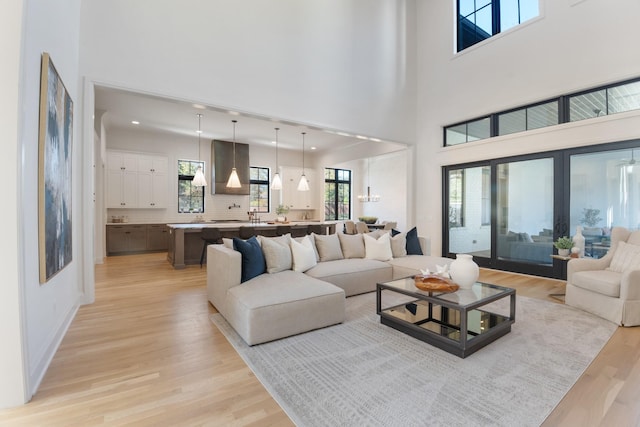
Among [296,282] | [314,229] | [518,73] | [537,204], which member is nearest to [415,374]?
[296,282]

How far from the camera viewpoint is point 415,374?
6.83 feet

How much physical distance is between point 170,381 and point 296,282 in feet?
4.57

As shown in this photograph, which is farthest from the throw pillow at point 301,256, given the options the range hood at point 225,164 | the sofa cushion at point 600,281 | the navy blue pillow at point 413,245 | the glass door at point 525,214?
the range hood at point 225,164

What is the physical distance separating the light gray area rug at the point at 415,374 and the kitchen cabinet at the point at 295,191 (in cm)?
691

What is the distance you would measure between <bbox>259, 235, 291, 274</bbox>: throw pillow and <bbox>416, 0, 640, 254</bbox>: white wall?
438cm

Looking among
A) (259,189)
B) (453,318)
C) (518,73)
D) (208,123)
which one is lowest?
(453,318)

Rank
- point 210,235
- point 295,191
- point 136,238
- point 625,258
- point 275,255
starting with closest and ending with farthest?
point 625,258 → point 275,255 → point 210,235 → point 136,238 → point 295,191

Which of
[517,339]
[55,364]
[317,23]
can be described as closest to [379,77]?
[317,23]

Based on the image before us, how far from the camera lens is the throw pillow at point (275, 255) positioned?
11.5 ft

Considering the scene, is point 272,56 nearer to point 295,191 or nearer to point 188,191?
point 188,191

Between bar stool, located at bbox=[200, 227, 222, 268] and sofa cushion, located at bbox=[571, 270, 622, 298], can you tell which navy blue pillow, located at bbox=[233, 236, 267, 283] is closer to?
bar stool, located at bbox=[200, 227, 222, 268]

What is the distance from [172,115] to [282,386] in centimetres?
605

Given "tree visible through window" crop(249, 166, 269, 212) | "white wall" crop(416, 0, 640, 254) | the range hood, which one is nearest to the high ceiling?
the range hood

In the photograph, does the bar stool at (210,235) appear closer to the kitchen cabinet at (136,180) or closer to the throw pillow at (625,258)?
the kitchen cabinet at (136,180)
